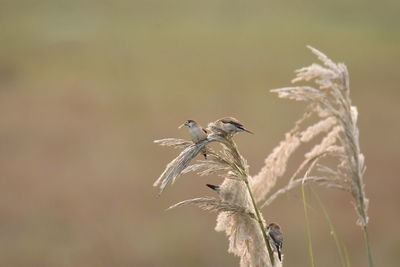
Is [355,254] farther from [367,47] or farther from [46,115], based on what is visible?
[367,47]

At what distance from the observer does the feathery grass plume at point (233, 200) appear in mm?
1562

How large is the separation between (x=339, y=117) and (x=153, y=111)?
26.8 ft

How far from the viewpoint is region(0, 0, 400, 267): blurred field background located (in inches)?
255

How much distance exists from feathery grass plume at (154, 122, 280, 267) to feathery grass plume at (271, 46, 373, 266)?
0.16 metres

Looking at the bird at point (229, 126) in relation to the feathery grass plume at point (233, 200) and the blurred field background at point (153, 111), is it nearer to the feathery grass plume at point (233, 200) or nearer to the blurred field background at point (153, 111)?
the feathery grass plume at point (233, 200)

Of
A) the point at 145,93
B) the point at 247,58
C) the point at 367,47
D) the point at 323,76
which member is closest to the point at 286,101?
the point at 145,93

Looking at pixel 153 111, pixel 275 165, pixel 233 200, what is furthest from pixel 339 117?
pixel 153 111

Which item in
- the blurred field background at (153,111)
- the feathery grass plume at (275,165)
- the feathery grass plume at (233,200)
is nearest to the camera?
the feathery grass plume at (233,200)

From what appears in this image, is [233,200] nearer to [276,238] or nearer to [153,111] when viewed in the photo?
[276,238]

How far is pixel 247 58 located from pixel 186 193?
612 cm

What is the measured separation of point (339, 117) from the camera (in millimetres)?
1650

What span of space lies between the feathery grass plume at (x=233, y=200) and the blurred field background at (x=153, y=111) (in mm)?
156

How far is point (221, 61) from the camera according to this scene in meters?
13.0

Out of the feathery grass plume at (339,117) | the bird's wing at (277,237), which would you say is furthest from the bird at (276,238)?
the feathery grass plume at (339,117)
